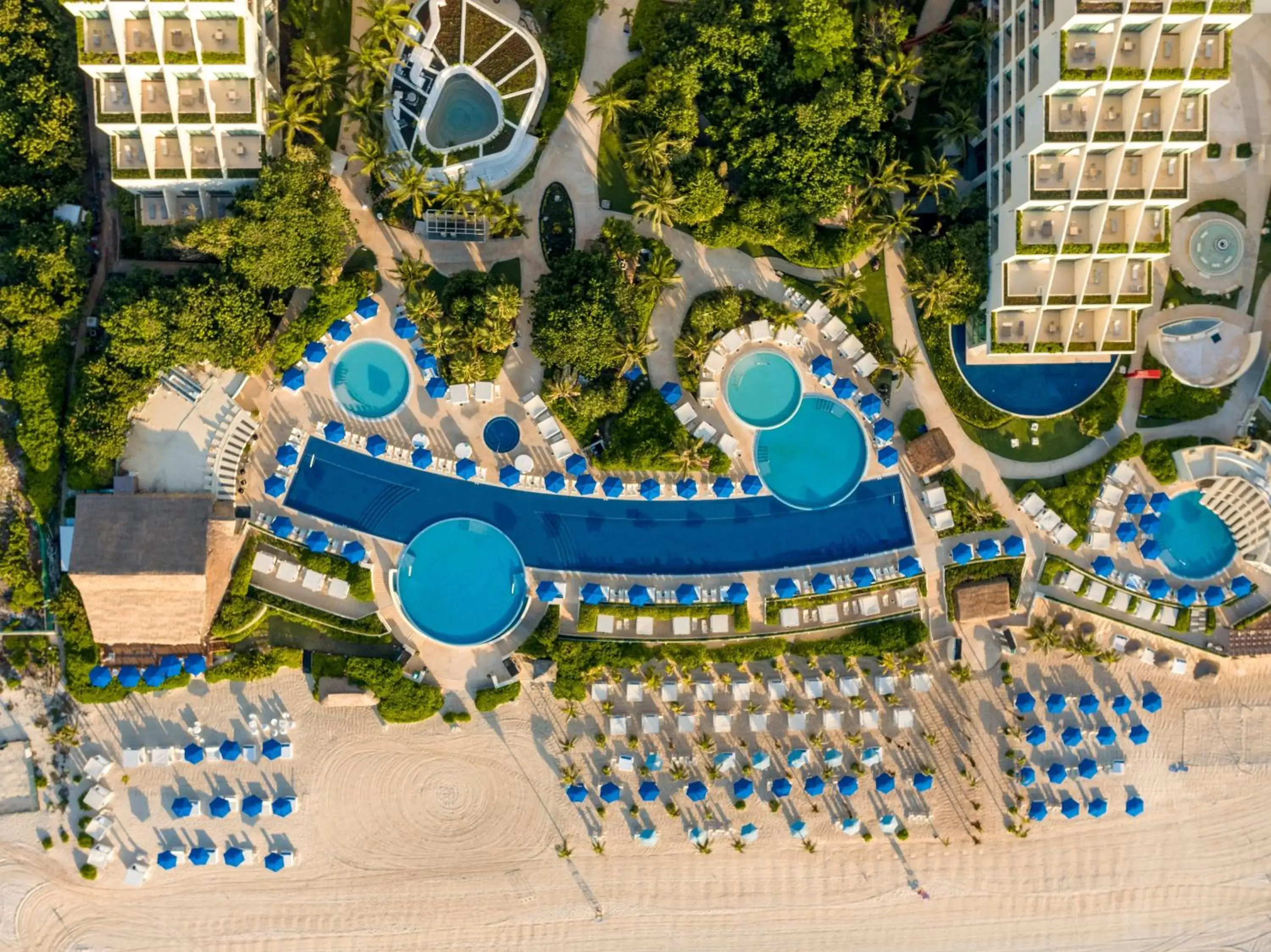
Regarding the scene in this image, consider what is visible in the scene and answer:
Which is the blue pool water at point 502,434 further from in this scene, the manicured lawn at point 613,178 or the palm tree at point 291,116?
the palm tree at point 291,116

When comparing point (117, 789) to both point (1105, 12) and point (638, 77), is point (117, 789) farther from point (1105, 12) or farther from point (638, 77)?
point (1105, 12)

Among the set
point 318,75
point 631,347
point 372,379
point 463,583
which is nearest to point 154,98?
point 318,75

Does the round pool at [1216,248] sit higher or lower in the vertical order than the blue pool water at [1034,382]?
higher

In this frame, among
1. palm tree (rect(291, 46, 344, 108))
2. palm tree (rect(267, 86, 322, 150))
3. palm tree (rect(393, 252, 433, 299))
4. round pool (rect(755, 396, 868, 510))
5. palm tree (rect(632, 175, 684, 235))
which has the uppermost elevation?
palm tree (rect(291, 46, 344, 108))

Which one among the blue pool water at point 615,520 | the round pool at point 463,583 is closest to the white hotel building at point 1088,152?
the blue pool water at point 615,520

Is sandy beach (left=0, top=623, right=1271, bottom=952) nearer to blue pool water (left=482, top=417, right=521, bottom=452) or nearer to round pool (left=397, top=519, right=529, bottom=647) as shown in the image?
round pool (left=397, top=519, right=529, bottom=647)

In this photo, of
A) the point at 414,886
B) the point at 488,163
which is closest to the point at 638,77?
the point at 488,163

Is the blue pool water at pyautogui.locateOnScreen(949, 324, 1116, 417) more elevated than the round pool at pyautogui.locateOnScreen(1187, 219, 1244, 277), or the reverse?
the round pool at pyautogui.locateOnScreen(1187, 219, 1244, 277)

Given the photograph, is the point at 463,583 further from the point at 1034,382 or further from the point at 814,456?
the point at 1034,382

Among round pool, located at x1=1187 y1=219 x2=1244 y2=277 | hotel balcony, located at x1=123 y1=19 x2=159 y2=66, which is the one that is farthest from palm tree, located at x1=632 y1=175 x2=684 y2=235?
round pool, located at x1=1187 y1=219 x2=1244 y2=277
